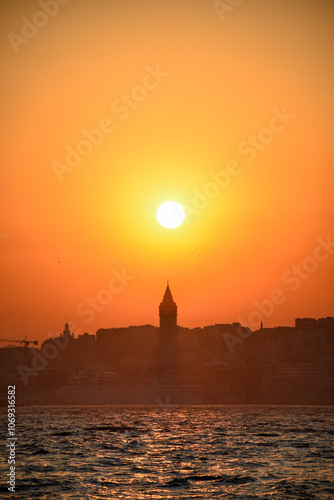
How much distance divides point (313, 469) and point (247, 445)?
14.1 m

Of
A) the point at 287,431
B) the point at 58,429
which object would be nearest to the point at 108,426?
the point at 58,429

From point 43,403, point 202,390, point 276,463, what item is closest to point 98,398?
point 43,403

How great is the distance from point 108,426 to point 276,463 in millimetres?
39142

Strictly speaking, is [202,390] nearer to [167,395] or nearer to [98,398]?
[167,395]

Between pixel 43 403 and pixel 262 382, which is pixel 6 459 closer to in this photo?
pixel 43 403

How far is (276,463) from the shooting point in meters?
43.7

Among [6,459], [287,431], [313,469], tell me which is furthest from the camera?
[287,431]

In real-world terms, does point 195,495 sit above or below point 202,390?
below

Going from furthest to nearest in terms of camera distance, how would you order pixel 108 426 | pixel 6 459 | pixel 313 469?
pixel 108 426 < pixel 6 459 < pixel 313 469

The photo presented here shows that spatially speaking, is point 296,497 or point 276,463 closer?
point 296,497

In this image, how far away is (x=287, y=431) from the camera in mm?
70438

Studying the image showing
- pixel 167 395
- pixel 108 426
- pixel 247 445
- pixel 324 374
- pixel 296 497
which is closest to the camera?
pixel 296 497

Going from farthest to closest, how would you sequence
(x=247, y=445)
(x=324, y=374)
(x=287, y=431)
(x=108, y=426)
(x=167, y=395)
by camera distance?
1. (x=324, y=374)
2. (x=167, y=395)
3. (x=108, y=426)
4. (x=287, y=431)
5. (x=247, y=445)

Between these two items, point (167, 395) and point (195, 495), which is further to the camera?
point (167, 395)
